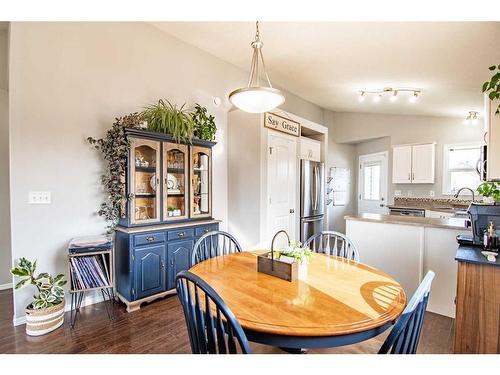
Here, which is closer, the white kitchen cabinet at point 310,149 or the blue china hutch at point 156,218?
the blue china hutch at point 156,218

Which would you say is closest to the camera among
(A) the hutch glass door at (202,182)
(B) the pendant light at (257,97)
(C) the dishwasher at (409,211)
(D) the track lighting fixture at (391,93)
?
(B) the pendant light at (257,97)

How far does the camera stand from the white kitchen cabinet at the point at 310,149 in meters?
4.19

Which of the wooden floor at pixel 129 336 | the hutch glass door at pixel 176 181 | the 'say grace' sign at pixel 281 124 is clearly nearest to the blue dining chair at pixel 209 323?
the wooden floor at pixel 129 336

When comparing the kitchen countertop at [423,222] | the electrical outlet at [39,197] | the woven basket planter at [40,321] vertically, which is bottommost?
the woven basket planter at [40,321]

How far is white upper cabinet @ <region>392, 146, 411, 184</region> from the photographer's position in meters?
5.15

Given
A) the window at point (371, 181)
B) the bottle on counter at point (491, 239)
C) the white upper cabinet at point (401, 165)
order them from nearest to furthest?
the bottle on counter at point (491, 239) < the white upper cabinet at point (401, 165) < the window at point (371, 181)

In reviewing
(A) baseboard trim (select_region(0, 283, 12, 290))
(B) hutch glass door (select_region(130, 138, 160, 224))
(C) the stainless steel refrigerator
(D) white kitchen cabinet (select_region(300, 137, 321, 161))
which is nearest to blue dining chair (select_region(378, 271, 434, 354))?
(B) hutch glass door (select_region(130, 138, 160, 224))

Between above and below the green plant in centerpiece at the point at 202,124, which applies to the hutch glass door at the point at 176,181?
below

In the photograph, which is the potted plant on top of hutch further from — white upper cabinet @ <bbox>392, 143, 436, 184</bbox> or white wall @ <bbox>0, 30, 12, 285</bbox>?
white upper cabinet @ <bbox>392, 143, 436, 184</bbox>

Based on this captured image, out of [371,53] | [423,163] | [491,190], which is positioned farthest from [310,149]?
[491,190]

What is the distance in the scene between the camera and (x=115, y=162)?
261 cm

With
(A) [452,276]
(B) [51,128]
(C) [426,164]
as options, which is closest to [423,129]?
(C) [426,164]

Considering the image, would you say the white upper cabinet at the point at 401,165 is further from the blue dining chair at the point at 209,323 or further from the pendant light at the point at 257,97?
the blue dining chair at the point at 209,323

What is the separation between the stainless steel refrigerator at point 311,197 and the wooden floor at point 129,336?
2.01 meters
